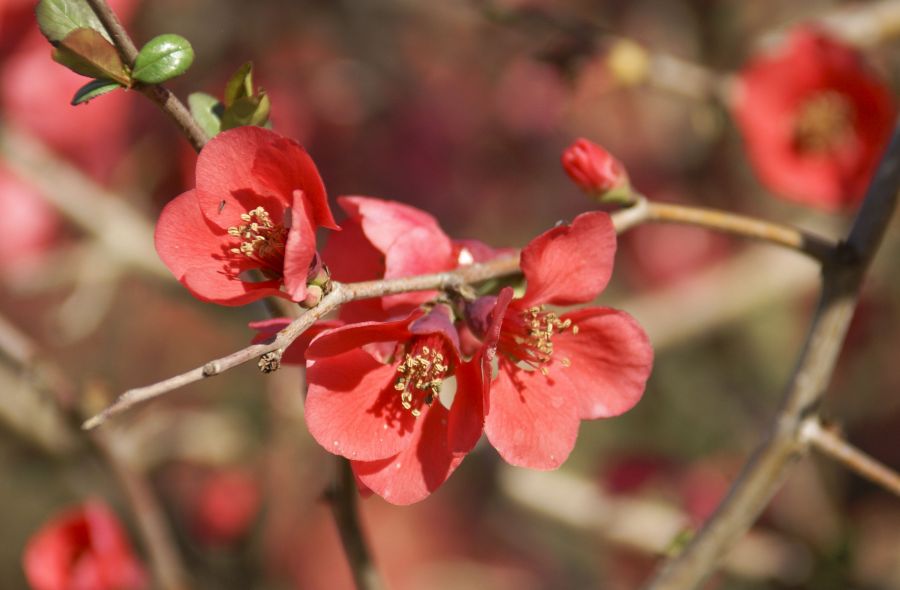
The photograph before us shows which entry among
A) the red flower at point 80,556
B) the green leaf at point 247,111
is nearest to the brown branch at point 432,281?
the green leaf at point 247,111

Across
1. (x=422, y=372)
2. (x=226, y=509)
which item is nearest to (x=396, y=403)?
(x=422, y=372)

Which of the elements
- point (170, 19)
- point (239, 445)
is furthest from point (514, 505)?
point (170, 19)

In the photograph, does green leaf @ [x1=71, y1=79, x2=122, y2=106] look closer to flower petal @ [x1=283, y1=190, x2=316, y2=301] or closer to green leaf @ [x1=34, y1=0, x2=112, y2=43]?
green leaf @ [x1=34, y1=0, x2=112, y2=43]

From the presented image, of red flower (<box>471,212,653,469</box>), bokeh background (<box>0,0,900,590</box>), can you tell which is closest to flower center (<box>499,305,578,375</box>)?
red flower (<box>471,212,653,469</box>)

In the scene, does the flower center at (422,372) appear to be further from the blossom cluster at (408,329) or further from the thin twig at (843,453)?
the thin twig at (843,453)

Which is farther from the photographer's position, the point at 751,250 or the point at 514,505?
the point at 751,250

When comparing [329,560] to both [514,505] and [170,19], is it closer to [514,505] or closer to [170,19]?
[514,505]

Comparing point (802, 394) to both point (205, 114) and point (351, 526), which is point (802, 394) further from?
point (205, 114)

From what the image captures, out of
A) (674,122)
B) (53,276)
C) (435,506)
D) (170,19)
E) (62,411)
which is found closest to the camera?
(62,411)
